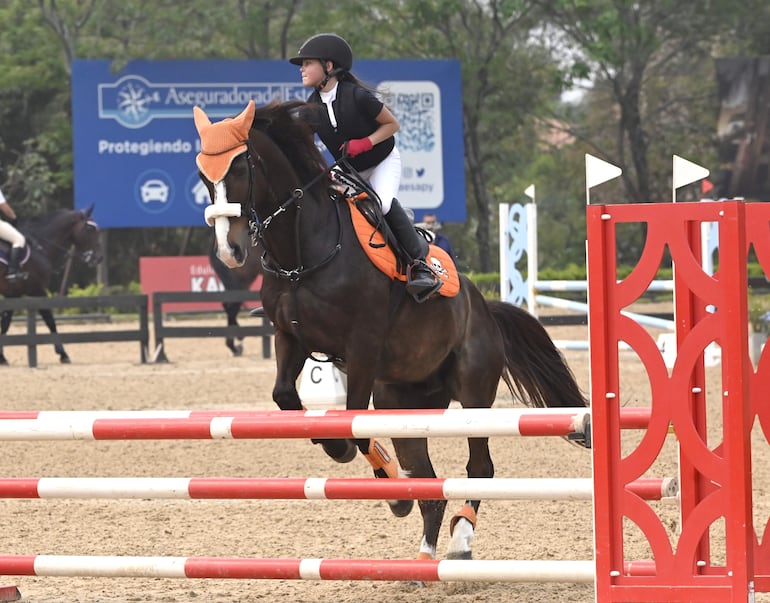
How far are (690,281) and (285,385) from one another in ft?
6.58

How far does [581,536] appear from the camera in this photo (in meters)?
5.86

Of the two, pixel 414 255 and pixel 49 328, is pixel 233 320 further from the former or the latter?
pixel 414 255

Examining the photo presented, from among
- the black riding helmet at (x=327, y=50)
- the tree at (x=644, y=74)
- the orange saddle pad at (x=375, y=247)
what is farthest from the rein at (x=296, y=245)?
the tree at (x=644, y=74)

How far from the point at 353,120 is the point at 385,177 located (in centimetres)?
32

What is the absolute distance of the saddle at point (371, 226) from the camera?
529cm

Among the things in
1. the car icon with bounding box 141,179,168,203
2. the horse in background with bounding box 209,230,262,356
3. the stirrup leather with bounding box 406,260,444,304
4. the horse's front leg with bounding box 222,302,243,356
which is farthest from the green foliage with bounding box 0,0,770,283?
the stirrup leather with bounding box 406,260,444,304

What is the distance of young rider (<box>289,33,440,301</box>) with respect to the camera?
211 inches

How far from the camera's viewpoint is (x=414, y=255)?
17.9ft

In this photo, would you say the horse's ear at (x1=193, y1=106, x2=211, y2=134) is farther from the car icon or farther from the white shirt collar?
the car icon

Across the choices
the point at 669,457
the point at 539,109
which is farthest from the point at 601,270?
the point at 539,109

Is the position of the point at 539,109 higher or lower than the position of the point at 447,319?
higher

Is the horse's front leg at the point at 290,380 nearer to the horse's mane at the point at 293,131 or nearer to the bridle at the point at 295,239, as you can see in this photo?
the bridle at the point at 295,239

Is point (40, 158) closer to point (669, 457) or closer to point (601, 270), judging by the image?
point (669, 457)

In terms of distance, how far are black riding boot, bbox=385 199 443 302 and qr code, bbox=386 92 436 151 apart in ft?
62.9
